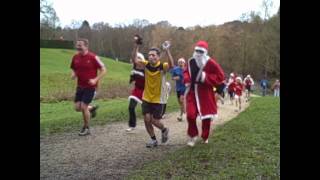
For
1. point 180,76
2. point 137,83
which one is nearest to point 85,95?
point 137,83

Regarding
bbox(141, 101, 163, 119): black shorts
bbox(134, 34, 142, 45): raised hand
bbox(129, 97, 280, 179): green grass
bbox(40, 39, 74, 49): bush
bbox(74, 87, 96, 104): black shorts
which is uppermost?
bbox(40, 39, 74, 49): bush

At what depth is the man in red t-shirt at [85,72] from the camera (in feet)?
29.5

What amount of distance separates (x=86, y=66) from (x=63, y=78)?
25712mm

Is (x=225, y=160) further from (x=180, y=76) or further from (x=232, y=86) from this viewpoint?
(x=232, y=86)

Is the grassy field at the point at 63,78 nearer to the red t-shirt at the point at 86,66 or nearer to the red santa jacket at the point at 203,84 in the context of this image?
the red t-shirt at the point at 86,66

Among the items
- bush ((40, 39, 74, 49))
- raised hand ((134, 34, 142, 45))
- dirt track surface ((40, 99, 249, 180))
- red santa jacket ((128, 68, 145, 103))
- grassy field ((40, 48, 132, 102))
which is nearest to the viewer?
dirt track surface ((40, 99, 249, 180))

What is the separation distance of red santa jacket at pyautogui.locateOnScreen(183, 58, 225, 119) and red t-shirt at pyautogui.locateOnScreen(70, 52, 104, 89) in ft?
6.14

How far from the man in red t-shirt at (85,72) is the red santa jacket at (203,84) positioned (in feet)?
5.88

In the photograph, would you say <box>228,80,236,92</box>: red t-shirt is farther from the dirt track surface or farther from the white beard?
the white beard

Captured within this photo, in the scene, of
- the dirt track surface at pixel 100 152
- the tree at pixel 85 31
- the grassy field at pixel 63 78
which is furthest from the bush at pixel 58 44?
the dirt track surface at pixel 100 152

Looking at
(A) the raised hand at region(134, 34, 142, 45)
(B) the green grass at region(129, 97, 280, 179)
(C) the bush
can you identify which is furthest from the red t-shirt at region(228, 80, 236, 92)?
(C) the bush

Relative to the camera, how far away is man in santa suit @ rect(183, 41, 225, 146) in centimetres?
808

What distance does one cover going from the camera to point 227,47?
27609 mm
